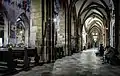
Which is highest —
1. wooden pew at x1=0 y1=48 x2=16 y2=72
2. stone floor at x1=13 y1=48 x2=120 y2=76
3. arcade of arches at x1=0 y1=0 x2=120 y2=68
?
arcade of arches at x1=0 y1=0 x2=120 y2=68

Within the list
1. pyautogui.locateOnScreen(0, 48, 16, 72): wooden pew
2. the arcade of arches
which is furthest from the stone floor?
the arcade of arches

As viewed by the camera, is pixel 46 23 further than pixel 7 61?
Yes

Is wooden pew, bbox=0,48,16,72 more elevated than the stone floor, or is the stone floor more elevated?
wooden pew, bbox=0,48,16,72

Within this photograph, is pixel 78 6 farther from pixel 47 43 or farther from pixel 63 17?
pixel 47 43

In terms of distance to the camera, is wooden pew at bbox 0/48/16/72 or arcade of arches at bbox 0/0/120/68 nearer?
wooden pew at bbox 0/48/16/72

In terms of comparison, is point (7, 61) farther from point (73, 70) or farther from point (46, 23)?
point (46, 23)

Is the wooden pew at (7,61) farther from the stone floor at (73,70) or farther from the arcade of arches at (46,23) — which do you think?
the arcade of arches at (46,23)

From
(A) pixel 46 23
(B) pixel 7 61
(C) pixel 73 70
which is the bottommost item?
(C) pixel 73 70

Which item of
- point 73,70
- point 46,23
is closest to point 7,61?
point 73,70

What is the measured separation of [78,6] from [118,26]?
13252mm

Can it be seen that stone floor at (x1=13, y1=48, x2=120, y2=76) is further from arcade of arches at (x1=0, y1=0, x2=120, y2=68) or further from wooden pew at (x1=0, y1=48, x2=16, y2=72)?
arcade of arches at (x1=0, y1=0, x2=120, y2=68)

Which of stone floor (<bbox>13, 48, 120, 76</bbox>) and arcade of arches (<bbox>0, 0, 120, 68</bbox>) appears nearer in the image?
stone floor (<bbox>13, 48, 120, 76</bbox>)

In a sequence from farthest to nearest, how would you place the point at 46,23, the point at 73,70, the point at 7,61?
1. the point at 46,23
2. the point at 73,70
3. the point at 7,61

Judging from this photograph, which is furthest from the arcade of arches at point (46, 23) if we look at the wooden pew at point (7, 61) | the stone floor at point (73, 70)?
the wooden pew at point (7, 61)
